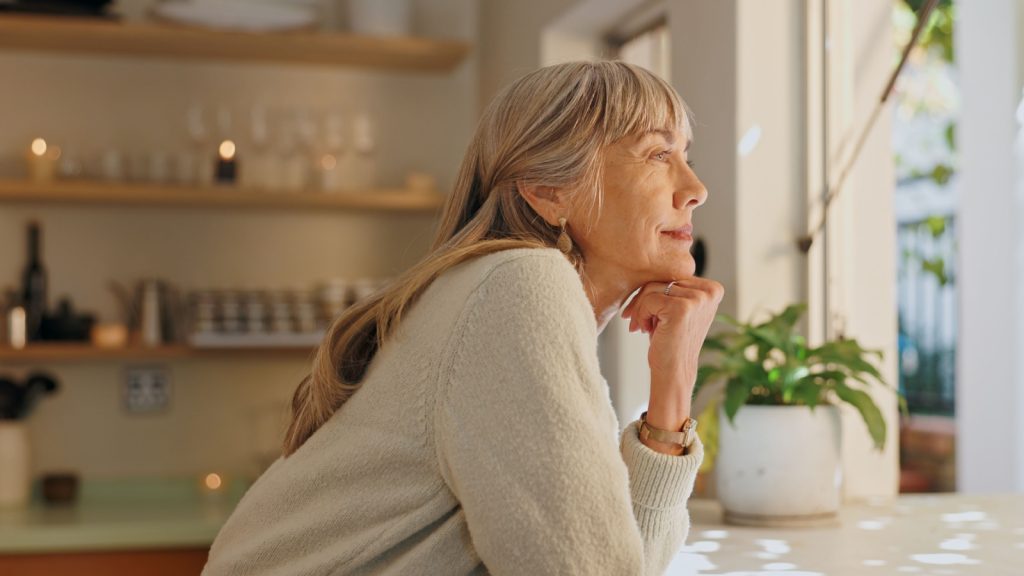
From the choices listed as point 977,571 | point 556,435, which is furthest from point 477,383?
point 977,571

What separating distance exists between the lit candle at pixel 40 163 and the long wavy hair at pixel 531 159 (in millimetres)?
2384

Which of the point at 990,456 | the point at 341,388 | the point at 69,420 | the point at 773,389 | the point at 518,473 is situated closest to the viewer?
the point at 518,473

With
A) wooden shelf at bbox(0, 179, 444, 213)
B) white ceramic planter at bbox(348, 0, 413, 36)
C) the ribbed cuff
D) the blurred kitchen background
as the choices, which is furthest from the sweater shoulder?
white ceramic planter at bbox(348, 0, 413, 36)

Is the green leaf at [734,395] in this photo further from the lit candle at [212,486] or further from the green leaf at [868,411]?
the lit candle at [212,486]

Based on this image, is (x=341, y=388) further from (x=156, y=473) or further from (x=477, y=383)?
(x=156, y=473)

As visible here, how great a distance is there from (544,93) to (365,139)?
2390 mm

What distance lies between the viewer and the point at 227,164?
3.53 meters

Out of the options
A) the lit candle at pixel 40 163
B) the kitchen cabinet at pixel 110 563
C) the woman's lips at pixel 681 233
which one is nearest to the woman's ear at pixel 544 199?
the woman's lips at pixel 681 233

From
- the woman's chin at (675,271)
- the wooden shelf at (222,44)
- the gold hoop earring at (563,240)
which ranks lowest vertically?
the woman's chin at (675,271)

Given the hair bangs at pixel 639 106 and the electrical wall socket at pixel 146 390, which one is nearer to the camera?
the hair bangs at pixel 639 106

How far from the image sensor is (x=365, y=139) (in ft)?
11.9

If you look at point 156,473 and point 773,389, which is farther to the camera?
point 156,473

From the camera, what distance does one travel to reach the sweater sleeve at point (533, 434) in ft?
3.39

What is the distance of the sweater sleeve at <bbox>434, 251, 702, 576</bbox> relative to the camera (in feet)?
3.39
